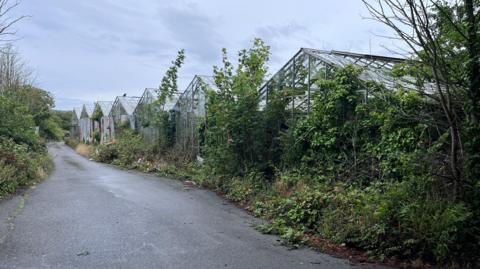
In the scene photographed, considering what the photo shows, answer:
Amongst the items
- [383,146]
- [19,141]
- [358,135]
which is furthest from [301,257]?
[19,141]

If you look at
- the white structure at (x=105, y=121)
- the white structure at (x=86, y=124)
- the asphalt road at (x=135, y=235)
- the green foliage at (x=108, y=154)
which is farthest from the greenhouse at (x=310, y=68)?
the white structure at (x=86, y=124)

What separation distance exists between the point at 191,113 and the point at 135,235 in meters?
12.5

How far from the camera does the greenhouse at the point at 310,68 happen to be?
424 inches

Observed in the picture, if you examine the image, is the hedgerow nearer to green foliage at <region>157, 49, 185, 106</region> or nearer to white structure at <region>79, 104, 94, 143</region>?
green foliage at <region>157, 49, 185, 106</region>

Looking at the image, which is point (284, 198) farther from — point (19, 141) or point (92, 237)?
point (19, 141)

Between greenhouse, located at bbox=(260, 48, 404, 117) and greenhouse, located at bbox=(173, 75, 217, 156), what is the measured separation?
5.68 metres

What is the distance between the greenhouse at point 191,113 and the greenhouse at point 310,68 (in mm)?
5685

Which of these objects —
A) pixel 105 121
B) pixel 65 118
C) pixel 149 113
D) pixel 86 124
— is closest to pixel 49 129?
pixel 86 124

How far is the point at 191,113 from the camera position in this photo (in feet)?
62.4

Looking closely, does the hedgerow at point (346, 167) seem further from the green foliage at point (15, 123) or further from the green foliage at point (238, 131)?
the green foliage at point (15, 123)

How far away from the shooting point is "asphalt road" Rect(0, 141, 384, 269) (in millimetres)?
5547

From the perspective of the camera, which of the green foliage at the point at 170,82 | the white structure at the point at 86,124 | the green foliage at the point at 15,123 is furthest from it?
the white structure at the point at 86,124

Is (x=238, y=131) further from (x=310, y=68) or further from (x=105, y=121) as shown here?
(x=105, y=121)

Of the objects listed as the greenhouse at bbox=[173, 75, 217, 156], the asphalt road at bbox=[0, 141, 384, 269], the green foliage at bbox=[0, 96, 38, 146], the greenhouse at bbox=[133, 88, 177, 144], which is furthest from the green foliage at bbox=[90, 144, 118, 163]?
the asphalt road at bbox=[0, 141, 384, 269]
